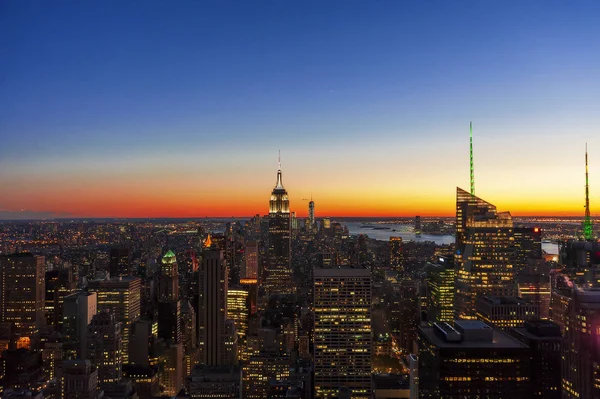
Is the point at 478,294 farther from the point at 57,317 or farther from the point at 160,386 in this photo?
the point at 57,317

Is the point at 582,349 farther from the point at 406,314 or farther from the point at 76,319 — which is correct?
the point at 76,319

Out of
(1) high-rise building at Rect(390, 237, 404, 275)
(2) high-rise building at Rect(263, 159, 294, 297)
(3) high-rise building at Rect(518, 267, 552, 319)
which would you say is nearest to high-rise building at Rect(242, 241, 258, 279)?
(2) high-rise building at Rect(263, 159, 294, 297)

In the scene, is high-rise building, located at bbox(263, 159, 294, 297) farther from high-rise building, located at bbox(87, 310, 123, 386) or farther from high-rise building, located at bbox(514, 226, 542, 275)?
high-rise building, located at bbox(87, 310, 123, 386)

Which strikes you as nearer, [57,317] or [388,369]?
[388,369]

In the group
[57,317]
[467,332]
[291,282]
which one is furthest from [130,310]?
[467,332]

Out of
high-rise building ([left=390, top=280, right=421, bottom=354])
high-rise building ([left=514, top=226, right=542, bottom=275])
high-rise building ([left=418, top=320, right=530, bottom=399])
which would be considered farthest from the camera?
high-rise building ([left=514, top=226, right=542, bottom=275])

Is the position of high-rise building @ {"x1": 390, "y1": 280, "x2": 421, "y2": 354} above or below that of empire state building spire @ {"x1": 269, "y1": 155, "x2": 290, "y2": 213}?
below

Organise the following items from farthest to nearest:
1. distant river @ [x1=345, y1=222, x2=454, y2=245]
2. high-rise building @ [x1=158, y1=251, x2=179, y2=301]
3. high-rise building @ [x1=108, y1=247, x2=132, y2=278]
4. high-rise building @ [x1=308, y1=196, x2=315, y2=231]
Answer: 1. high-rise building @ [x1=308, y1=196, x2=315, y2=231]
2. distant river @ [x1=345, y1=222, x2=454, y2=245]
3. high-rise building @ [x1=108, y1=247, x2=132, y2=278]
4. high-rise building @ [x1=158, y1=251, x2=179, y2=301]
